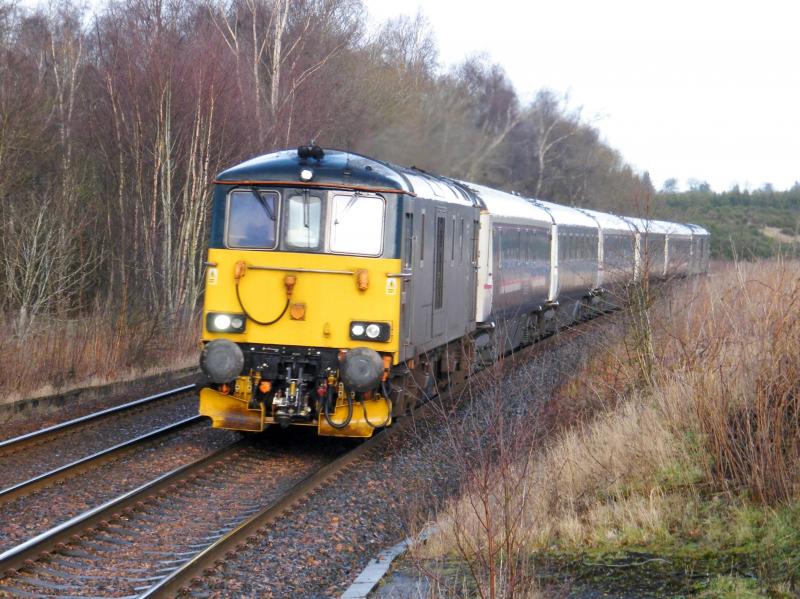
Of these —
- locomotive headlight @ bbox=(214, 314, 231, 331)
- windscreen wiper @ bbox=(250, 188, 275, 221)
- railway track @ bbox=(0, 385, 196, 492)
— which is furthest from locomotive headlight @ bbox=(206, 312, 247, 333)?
railway track @ bbox=(0, 385, 196, 492)

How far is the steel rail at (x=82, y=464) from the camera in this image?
8.55m

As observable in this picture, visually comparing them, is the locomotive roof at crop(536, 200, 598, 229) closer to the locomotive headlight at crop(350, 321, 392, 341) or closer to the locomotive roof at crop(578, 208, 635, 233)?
the locomotive roof at crop(578, 208, 635, 233)

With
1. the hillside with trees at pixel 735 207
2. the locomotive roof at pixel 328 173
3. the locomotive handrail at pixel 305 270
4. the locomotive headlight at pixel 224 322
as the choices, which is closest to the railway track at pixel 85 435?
the locomotive headlight at pixel 224 322

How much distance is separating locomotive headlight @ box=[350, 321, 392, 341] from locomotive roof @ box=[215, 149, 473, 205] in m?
1.30

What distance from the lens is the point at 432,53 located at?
3847 cm

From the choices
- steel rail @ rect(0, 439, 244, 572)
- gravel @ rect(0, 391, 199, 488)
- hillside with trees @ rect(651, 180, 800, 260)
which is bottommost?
gravel @ rect(0, 391, 199, 488)

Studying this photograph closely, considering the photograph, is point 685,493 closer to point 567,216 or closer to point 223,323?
point 223,323

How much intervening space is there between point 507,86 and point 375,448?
40.2m

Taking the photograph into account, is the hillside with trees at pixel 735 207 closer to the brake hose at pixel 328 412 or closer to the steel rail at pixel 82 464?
the steel rail at pixel 82 464

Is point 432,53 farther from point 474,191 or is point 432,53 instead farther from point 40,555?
point 40,555

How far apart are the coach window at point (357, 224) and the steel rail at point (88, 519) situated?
7.90 feet

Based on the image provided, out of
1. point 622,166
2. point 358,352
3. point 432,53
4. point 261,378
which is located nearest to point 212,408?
point 261,378

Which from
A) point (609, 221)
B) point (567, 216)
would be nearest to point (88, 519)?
point (567, 216)

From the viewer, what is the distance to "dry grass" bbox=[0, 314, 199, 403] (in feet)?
46.0
